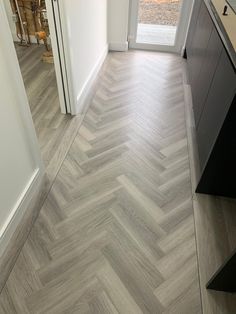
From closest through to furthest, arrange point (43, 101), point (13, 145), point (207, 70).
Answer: point (13, 145) → point (207, 70) → point (43, 101)

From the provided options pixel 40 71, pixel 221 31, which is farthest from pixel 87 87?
pixel 221 31

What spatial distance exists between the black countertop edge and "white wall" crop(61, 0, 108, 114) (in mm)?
1094

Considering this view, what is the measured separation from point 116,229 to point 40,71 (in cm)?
233

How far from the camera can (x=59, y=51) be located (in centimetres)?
197

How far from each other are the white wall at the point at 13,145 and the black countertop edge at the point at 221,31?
1132 mm

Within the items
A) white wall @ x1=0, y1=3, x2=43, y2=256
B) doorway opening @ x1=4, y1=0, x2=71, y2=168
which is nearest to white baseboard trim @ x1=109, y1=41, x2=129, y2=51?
doorway opening @ x1=4, y1=0, x2=71, y2=168

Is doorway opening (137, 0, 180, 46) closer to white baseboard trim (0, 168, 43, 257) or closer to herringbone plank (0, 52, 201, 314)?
herringbone plank (0, 52, 201, 314)

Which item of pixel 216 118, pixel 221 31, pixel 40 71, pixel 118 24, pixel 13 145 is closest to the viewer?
pixel 13 145

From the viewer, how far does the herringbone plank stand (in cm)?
124

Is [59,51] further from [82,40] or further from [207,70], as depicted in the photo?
[207,70]

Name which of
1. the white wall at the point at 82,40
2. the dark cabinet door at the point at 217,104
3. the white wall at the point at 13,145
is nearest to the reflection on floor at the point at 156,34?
the white wall at the point at 82,40

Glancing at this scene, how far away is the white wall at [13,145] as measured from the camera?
1.14 metres

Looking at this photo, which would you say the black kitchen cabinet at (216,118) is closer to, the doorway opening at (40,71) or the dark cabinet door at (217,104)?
the dark cabinet door at (217,104)

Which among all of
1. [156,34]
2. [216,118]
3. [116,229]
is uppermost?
[216,118]
